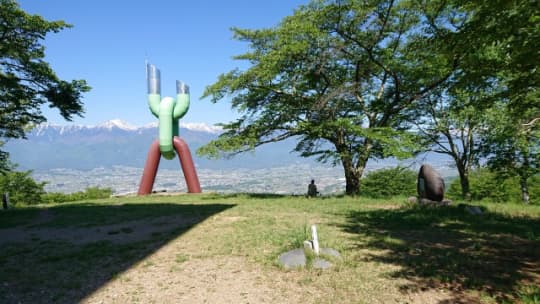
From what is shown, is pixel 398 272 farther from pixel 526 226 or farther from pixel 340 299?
pixel 526 226

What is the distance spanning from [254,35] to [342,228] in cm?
1269

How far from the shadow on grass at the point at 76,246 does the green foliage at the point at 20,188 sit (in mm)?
29733

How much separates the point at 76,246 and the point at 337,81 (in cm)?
1634

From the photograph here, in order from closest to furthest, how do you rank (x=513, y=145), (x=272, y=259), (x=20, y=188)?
(x=272, y=259) → (x=513, y=145) → (x=20, y=188)

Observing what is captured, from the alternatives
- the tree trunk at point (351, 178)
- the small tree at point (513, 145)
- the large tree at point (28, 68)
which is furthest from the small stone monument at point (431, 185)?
the large tree at point (28, 68)

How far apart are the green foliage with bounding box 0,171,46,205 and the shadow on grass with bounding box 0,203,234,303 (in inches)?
1171

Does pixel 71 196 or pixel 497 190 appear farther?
pixel 71 196

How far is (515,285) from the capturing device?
530 centimetres

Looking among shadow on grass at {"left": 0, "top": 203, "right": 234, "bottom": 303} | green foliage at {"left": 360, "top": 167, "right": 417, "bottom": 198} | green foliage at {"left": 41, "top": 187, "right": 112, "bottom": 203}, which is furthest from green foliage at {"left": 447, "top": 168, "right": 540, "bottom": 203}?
green foliage at {"left": 41, "top": 187, "right": 112, "bottom": 203}

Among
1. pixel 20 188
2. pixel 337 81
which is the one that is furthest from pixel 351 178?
pixel 20 188

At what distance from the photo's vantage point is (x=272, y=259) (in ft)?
23.5

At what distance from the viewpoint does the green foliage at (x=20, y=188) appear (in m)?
39.1

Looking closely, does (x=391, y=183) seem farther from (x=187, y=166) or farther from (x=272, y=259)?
(x=272, y=259)

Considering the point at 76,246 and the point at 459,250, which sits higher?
the point at 459,250
